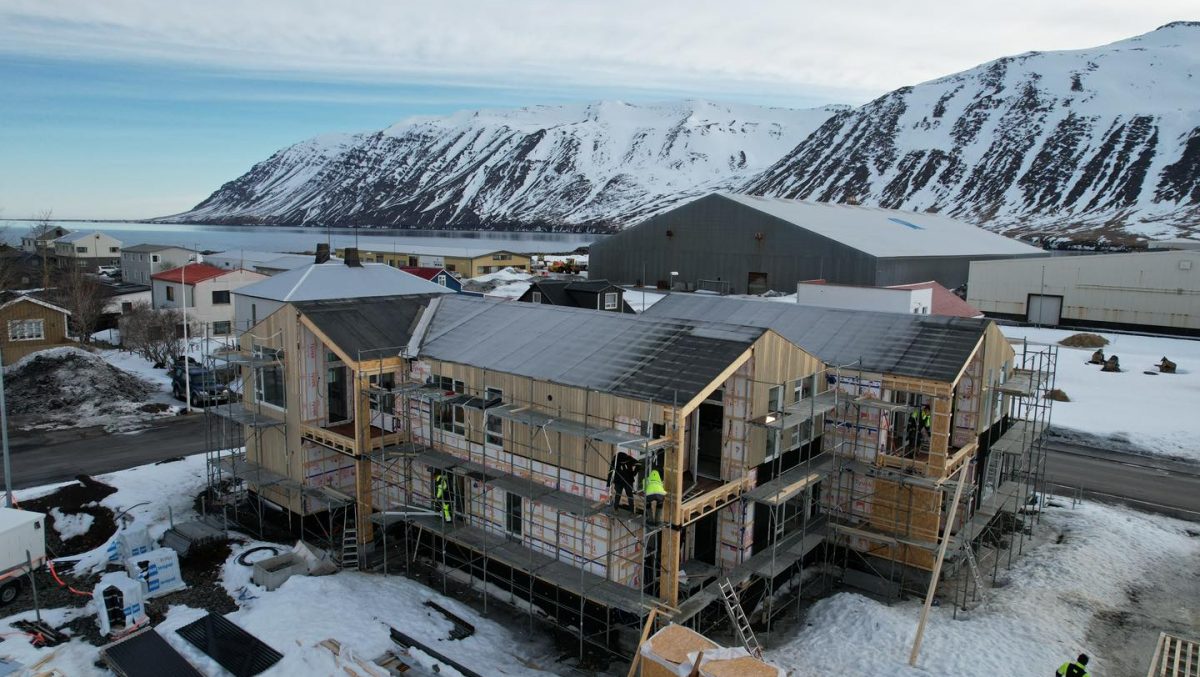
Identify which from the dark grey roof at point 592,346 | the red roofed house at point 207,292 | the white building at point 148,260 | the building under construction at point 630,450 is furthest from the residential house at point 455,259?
the dark grey roof at point 592,346

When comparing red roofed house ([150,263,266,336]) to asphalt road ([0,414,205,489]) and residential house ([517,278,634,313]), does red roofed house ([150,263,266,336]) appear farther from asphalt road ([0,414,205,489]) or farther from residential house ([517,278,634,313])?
residential house ([517,278,634,313])

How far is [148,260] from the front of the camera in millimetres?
75312

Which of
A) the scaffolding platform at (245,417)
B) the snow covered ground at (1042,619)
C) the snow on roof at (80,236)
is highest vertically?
the snow on roof at (80,236)

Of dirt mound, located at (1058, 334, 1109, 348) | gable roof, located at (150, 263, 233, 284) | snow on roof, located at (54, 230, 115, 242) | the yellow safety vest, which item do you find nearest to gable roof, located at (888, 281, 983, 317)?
dirt mound, located at (1058, 334, 1109, 348)

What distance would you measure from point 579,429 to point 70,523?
1767 cm

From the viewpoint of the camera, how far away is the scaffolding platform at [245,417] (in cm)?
2275

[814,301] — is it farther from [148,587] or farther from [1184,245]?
[1184,245]

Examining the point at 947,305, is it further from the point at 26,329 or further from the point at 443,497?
the point at 26,329

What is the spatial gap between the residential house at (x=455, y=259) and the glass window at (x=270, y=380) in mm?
61075

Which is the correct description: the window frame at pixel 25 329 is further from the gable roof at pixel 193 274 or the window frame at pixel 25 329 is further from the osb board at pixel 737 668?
the osb board at pixel 737 668

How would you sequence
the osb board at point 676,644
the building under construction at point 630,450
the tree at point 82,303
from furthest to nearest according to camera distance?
the tree at point 82,303 → the building under construction at point 630,450 → the osb board at point 676,644

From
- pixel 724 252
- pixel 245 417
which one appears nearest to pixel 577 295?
pixel 724 252

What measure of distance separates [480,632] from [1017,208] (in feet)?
618

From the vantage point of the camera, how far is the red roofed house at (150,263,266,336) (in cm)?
5434
